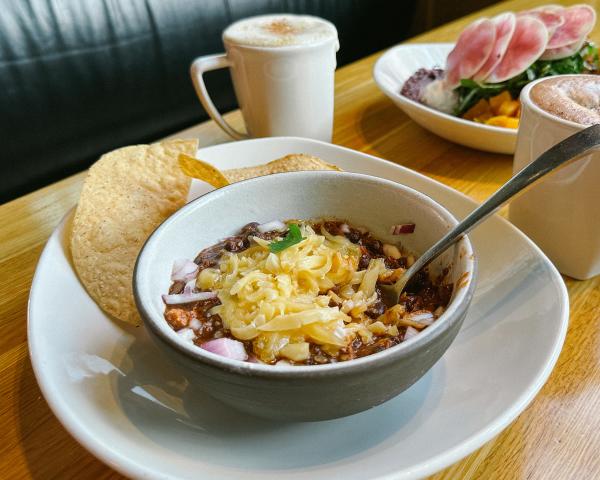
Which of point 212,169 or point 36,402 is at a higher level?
point 212,169

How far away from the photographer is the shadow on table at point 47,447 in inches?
33.5

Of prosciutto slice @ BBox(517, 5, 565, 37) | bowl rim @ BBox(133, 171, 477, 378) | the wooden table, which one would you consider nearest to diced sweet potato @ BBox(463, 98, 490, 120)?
the wooden table

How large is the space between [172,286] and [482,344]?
56 centimetres

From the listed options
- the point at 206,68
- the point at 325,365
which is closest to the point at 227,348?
the point at 325,365

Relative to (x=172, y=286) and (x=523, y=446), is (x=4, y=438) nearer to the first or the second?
(x=172, y=286)

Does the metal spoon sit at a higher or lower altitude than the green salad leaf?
higher

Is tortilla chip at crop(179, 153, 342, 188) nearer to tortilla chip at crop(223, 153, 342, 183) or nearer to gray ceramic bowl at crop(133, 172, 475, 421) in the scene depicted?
tortilla chip at crop(223, 153, 342, 183)

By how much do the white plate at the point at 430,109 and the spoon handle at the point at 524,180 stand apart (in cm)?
62

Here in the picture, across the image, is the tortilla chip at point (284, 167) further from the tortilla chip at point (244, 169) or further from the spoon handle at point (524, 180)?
the spoon handle at point (524, 180)

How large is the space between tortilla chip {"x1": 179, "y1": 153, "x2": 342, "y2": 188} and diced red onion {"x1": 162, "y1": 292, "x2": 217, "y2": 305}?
0.35 meters

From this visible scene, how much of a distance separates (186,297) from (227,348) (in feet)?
0.54

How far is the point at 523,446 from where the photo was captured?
0.88 metres

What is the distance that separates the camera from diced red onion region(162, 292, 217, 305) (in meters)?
0.95

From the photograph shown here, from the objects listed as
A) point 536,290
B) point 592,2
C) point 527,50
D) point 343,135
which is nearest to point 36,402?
point 536,290
